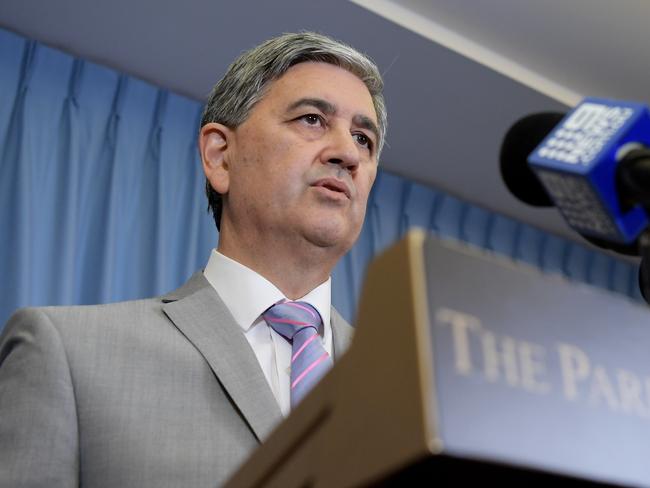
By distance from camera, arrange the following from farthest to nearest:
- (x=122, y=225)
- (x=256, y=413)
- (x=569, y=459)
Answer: (x=122, y=225) → (x=256, y=413) → (x=569, y=459)

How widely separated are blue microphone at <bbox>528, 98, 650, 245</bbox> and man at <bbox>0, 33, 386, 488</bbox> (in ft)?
1.94

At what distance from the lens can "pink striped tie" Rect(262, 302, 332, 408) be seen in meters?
1.31

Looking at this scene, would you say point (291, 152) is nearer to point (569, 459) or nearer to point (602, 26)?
point (569, 459)

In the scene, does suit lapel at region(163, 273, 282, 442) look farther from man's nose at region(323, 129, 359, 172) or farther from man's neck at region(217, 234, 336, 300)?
man's nose at region(323, 129, 359, 172)

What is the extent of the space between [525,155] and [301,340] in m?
0.59

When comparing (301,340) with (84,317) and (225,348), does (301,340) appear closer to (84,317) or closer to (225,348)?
(225,348)

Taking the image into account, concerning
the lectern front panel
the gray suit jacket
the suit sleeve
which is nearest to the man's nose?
the gray suit jacket

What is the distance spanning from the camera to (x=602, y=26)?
2.92 m

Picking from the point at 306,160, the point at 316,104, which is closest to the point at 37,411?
the point at 306,160

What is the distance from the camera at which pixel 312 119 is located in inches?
66.5

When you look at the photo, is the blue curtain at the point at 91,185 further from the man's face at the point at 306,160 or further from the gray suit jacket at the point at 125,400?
the gray suit jacket at the point at 125,400

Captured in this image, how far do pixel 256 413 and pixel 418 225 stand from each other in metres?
2.26

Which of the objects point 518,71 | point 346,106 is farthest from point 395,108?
point 346,106

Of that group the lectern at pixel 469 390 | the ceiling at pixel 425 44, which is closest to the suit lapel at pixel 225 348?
the lectern at pixel 469 390
